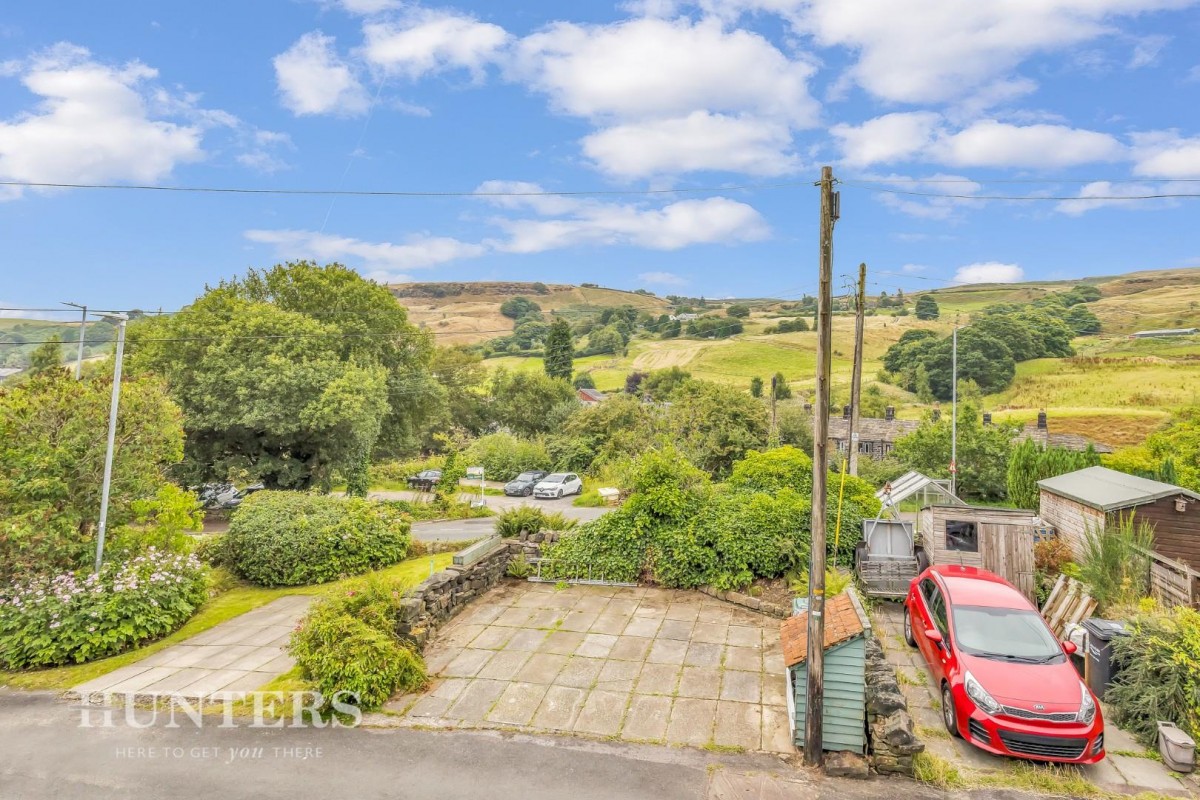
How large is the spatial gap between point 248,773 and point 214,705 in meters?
1.94

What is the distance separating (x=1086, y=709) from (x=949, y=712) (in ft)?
4.23

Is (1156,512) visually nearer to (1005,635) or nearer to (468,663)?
(1005,635)

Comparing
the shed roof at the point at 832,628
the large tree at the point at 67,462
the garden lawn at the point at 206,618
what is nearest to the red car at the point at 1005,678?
the shed roof at the point at 832,628

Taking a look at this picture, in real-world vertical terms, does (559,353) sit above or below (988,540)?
above

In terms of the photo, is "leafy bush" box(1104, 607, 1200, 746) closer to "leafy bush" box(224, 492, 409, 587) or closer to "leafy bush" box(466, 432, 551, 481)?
"leafy bush" box(224, 492, 409, 587)

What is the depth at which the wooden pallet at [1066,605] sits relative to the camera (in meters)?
9.55

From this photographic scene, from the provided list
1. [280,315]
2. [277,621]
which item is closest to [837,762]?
[277,621]

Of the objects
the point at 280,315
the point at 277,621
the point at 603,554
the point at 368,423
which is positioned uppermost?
the point at 280,315

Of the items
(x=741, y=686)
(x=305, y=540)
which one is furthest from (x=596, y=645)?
(x=305, y=540)

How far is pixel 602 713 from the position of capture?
726cm

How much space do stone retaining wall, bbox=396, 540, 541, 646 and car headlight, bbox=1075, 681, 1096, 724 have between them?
7910 millimetres

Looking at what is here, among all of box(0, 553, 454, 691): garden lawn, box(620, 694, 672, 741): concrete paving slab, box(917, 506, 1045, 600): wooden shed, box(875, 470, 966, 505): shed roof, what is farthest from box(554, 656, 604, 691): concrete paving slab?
box(875, 470, 966, 505): shed roof

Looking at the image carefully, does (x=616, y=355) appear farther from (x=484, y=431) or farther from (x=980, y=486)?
(x=980, y=486)

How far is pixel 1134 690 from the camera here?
7.09 m
